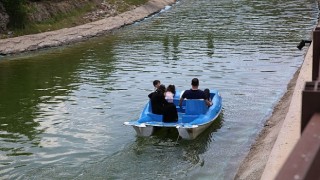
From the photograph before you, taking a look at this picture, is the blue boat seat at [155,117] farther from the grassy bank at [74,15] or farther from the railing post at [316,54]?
the grassy bank at [74,15]

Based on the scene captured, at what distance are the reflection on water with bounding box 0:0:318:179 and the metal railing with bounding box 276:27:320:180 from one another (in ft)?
22.8

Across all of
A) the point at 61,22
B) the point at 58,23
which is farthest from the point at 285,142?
the point at 61,22

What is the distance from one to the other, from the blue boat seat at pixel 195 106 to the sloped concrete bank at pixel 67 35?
18.8 m


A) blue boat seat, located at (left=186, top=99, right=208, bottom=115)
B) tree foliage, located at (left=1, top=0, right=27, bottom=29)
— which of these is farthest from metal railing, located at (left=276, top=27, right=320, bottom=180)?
tree foliage, located at (left=1, top=0, right=27, bottom=29)

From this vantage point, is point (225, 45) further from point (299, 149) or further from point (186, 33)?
point (299, 149)

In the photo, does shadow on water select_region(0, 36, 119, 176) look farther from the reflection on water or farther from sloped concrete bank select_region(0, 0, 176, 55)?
sloped concrete bank select_region(0, 0, 176, 55)

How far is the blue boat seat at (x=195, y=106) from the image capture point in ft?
44.7

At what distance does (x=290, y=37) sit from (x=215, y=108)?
706 inches

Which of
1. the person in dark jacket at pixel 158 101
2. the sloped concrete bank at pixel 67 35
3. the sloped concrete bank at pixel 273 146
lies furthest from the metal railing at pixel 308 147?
the sloped concrete bank at pixel 67 35

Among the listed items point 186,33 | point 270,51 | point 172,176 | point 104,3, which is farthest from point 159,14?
point 172,176

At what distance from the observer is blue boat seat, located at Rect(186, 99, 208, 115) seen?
537 inches

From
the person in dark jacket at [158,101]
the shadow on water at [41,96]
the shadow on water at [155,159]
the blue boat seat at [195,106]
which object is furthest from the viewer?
the blue boat seat at [195,106]

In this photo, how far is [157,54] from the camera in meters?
27.2

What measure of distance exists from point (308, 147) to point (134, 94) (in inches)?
599
